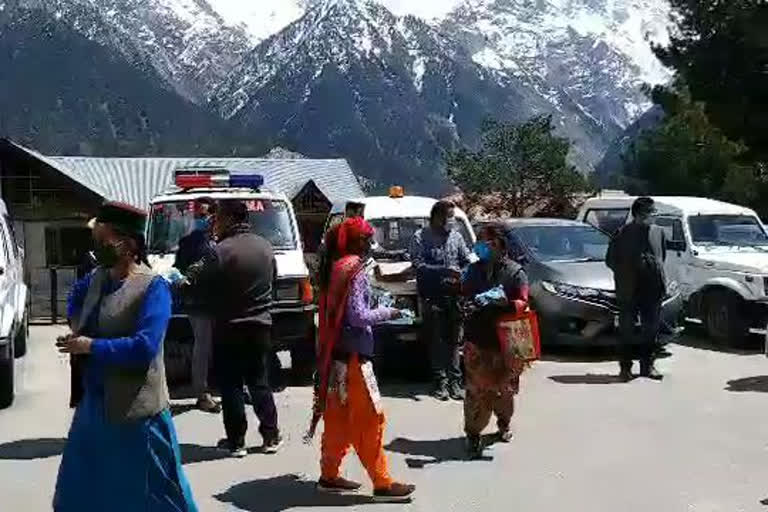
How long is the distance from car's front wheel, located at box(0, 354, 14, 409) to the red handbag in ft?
15.5

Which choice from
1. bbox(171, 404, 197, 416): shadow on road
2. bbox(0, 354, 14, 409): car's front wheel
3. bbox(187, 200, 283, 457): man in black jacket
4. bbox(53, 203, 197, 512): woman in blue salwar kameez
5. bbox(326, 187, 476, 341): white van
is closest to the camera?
bbox(53, 203, 197, 512): woman in blue salwar kameez

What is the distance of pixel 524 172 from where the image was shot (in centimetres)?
3791

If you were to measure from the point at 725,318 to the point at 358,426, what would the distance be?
8.43 metres

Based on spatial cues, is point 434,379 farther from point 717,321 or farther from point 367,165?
point 367,165

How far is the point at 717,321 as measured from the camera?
13.8 meters

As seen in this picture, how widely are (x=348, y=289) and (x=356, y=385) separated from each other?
1.85 ft

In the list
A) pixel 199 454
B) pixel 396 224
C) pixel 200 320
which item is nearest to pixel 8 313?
pixel 200 320

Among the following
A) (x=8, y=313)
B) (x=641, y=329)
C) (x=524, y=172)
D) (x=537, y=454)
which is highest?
(x=524, y=172)

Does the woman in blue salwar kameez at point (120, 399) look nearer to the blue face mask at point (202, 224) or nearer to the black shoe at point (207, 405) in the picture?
the blue face mask at point (202, 224)

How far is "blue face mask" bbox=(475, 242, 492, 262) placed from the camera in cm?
768

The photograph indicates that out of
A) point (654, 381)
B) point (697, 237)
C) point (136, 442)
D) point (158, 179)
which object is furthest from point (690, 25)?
point (158, 179)

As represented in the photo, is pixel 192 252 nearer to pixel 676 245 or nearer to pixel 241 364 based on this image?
pixel 241 364

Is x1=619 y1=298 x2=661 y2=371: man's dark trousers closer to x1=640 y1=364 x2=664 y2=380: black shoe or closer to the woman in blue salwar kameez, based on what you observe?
x1=640 y1=364 x2=664 y2=380: black shoe

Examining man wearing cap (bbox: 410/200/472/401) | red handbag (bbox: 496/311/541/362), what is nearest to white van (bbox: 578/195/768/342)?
man wearing cap (bbox: 410/200/472/401)
